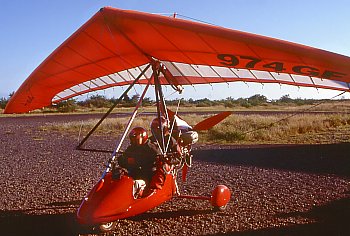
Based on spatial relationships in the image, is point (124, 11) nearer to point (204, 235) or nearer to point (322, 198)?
point (204, 235)

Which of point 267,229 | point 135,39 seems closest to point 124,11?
point 135,39

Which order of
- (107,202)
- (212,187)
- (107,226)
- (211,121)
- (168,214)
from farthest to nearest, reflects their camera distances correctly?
(212,187) < (211,121) < (168,214) < (107,226) < (107,202)

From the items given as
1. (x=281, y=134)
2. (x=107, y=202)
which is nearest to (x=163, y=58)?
(x=107, y=202)

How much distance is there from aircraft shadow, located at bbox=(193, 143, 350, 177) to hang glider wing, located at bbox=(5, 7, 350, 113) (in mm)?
3773

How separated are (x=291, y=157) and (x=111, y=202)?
787cm

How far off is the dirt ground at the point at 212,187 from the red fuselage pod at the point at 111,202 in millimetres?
340

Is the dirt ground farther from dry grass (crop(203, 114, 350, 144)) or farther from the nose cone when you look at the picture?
dry grass (crop(203, 114, 350, 144))

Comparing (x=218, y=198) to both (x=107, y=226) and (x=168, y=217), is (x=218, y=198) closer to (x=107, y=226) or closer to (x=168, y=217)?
(x=168, y=217)

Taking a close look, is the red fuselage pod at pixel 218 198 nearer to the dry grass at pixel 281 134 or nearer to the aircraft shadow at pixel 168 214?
the aircraft shadow at pixel 168 214

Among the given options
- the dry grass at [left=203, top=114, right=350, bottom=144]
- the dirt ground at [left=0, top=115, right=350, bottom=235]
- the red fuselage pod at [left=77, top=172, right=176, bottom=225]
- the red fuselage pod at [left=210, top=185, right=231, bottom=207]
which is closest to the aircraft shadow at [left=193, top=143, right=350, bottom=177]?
the dirt ground at [left=0, top=115, right=350, bottom=235]

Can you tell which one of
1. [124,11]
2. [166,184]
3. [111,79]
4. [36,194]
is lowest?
[36,194]

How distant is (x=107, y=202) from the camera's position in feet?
15.4

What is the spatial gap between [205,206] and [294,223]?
4.94ft

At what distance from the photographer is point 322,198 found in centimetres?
660
